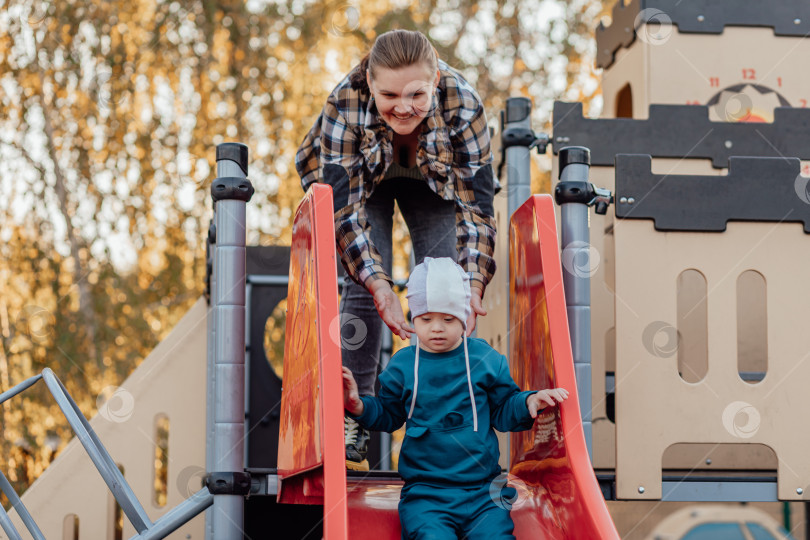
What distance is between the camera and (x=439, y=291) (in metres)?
1.96

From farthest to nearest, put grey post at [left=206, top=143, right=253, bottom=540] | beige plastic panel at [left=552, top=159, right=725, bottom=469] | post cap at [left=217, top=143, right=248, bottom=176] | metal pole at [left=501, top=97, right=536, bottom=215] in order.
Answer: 1. metal pole at [left=501, top=97, right=536, bottom=215]
2. beige plastic panel at [left=552, top=159, right=725, bottom=469]
3. post cap at [left=217, top=143, right=248, bottom=176]
4. grey post at [left=206, top=143, right=253, bottom=540]

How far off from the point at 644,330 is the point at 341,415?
1.10m

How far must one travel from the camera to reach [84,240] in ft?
22.7

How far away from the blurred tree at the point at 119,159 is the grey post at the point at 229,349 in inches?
165

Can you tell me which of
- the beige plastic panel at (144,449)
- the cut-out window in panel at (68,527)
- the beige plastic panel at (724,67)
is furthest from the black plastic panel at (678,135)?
the cut-out window in panel at (68,527)

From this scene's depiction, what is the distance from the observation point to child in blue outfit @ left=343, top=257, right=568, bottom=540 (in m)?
1.89

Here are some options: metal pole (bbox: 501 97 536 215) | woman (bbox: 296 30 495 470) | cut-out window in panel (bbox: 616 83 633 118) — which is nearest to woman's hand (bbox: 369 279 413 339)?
woman (bbox: 296 30 495 470)

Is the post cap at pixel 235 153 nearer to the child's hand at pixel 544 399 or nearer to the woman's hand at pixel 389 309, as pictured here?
the woman's hand at pixel 389 309

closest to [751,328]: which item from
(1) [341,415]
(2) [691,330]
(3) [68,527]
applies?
(2) [691,330]

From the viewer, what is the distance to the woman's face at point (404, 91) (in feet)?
6.77

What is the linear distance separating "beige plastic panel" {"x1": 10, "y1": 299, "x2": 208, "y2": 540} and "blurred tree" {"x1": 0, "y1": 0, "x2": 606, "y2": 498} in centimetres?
298

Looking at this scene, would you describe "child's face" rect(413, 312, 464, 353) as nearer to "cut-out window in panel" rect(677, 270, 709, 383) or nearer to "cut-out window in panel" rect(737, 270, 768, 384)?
"cut-out window in panel" rect(677, 270, 709, 383)

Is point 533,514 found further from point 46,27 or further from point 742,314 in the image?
point 46,27

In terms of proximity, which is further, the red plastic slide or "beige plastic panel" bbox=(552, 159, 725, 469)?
"beige plastic panel" bbox=(552, 159, 725, 469)
